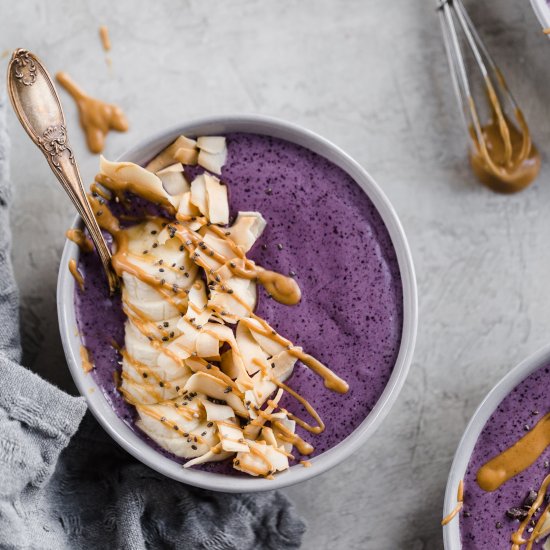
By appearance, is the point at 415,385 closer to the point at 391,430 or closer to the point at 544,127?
the point at 391,430

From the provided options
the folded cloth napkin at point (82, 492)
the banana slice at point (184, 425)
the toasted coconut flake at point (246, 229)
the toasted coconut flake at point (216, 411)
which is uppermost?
the toasted coconut flake at point (246, 229)

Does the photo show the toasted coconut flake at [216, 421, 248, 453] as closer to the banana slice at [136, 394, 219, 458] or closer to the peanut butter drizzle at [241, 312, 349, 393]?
the banana slice at [136, 394, 219, 458]

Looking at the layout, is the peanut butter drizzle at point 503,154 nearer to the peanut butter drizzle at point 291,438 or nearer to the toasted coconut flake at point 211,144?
the toasted coconut flake at point 211,144

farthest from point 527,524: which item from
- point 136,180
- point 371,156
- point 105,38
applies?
point 105,38

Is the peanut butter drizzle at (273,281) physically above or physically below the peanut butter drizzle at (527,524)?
above

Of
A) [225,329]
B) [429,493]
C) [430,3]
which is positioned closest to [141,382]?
[225,329]

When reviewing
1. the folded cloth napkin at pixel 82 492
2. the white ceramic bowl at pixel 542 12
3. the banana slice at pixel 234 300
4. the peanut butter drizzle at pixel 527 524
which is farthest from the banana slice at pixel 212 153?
the peanut butter drizzle at pixel 527 524

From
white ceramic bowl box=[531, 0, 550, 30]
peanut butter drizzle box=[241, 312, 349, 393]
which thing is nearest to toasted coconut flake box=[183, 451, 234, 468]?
peanut butter drizzle box=[241, 312, 349, 393]
